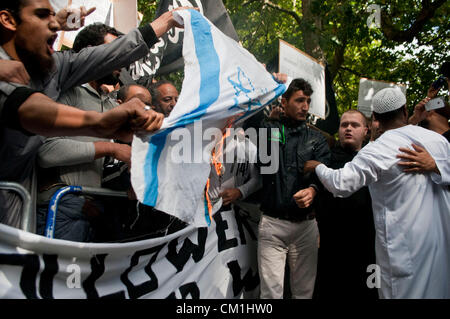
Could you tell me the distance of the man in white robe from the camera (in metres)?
2.62

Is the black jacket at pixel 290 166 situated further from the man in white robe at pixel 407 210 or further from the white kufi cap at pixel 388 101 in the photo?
the white kufi cap at pixel 388 101

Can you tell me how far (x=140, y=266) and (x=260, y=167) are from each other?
151cm

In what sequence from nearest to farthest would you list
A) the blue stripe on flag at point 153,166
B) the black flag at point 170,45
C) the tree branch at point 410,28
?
the blue stripe on flag at point 153,166 → the black flag at point 170,45 → the tree branch at point 410,28

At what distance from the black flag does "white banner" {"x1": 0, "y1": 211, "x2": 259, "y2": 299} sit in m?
1.68

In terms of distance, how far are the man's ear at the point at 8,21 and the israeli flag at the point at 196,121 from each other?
0.81 metres

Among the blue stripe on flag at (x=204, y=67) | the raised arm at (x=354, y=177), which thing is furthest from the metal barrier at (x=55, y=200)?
the raised arm at (x=354, y=177)

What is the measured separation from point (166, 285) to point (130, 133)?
1230mm

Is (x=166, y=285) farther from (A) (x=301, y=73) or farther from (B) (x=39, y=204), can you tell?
(A) (x=301, y=73)

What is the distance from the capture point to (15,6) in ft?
5.75

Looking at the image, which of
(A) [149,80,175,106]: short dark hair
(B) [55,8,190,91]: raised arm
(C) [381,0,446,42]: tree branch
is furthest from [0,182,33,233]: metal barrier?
(C) [381,0,446,42]: tree branch

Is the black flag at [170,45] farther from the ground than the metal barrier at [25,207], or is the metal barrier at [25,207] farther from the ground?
the black flag at [170,45]

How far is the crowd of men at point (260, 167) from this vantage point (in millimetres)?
1705

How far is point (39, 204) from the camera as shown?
6.75ft
